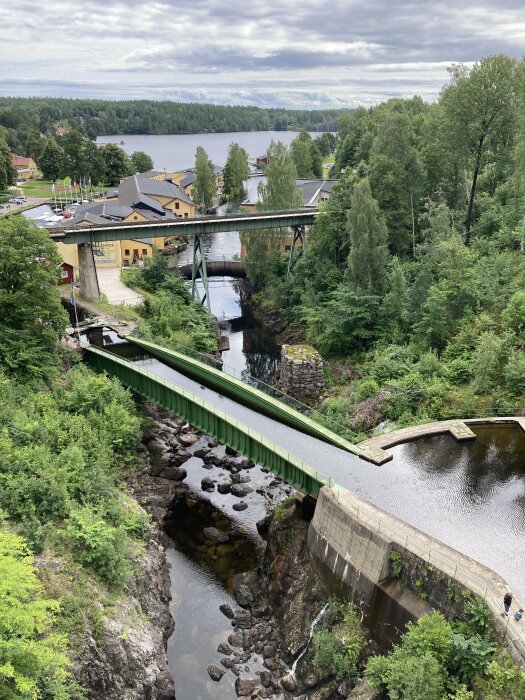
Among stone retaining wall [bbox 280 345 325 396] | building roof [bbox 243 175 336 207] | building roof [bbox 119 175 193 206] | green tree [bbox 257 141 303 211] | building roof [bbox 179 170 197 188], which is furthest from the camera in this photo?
building roof [bbox 179 170 197 188]

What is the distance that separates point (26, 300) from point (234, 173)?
93.1 meters

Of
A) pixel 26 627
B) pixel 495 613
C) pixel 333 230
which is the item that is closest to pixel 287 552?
pixel 495 613

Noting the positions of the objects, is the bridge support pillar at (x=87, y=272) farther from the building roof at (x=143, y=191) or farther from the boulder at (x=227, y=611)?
the building roof at (x=143, y=191)

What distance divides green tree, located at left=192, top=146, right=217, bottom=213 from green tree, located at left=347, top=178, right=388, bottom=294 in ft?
219

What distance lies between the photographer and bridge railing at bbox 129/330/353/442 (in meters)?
31.2

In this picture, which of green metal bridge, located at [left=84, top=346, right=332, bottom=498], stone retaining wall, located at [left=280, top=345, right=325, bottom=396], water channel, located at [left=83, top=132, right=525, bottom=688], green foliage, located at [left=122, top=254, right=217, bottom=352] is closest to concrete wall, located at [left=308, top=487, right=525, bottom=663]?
water channel, located at [left=83, top=132, right=525, bottom=688]

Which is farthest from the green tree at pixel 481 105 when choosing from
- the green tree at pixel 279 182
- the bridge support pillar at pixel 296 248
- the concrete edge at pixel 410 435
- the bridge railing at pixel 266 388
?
the bridge railing at pixel 266 388

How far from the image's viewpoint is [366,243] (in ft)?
156

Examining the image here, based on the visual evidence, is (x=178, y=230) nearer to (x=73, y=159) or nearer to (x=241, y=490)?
(x=241, y=490)

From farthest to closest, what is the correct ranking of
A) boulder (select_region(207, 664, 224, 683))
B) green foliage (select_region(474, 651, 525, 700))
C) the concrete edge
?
1. the concrete edge
2. boulder (select_region(207, 664, 224, 683))
3. green foliage (select_region(474, 651, 525, 700))

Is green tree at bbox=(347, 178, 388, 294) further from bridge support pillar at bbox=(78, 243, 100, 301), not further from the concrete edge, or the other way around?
bridge support pillar at bbox=(78, 243, 100, 301)

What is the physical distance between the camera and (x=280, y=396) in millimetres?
33438

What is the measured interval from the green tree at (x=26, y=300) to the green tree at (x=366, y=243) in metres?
24.8

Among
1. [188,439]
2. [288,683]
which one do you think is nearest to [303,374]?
[188,439]
